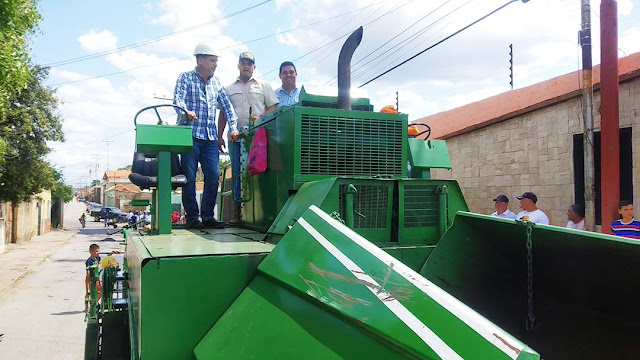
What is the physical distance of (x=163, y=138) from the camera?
11.1 ft

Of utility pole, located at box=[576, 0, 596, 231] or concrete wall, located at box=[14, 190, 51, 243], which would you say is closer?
utility pole, located at box=[576, 0, 596, 231]

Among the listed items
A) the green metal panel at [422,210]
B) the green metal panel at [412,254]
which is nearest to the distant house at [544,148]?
the green metal panel at [422,210]

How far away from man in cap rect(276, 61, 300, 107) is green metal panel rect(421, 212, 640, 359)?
134 inches

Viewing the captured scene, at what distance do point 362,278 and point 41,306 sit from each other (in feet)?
33.8

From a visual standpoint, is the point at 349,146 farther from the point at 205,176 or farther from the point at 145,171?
the point at 145,171

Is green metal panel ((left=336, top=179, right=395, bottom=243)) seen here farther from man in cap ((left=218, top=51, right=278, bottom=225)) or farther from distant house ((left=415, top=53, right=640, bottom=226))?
distant house ((left=415, top=53, right=640, bottom=226))

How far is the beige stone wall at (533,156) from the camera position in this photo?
8.40 meters

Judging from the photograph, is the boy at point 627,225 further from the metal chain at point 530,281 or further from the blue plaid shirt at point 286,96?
the blue plaid shirt at point 286,96

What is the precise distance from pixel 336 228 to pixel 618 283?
1.28m

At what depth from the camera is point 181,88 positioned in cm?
436

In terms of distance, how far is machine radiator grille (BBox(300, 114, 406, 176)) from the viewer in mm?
3490

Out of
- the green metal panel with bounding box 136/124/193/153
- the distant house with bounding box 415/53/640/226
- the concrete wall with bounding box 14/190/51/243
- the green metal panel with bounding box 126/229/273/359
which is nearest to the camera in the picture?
the green metal panel with bounding box 126/229/273/359

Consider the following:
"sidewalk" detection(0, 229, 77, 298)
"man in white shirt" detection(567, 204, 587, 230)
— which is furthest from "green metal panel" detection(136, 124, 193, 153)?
"sidewalk" detection(0, 229, 77, 298)

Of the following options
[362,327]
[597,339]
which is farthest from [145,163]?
[597,339]
